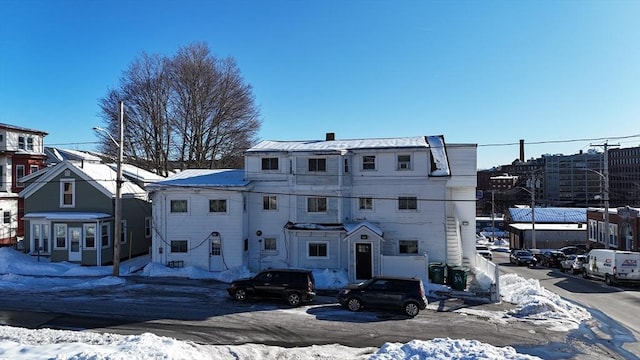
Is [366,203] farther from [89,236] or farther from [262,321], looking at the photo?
[89,236]

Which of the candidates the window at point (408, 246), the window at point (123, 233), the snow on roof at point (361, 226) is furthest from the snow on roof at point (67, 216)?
the window at point (408, 246)

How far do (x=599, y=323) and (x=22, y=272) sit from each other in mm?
30639

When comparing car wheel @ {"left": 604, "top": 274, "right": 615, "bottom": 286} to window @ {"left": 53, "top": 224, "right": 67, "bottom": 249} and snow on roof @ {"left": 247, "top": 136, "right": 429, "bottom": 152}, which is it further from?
window @ {"left": 53, "top": 224, "right": 67, "bottom": 249}

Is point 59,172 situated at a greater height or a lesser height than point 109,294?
greater

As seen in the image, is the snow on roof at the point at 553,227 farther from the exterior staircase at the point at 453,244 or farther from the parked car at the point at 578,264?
the exterior staircase at the point at 453,244

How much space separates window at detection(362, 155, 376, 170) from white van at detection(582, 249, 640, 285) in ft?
55.0

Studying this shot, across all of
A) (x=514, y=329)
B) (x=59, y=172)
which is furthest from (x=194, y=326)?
(x=59, y=172)

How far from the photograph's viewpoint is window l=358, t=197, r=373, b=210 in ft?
92.1

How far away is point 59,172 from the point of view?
30203 millimetres

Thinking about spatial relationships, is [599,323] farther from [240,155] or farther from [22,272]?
[240,155]

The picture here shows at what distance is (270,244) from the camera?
93.4ft

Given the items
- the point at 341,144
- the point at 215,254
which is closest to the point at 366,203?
the point at 341,144

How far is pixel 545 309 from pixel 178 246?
20988 mm

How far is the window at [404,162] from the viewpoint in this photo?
2773 centimetres
